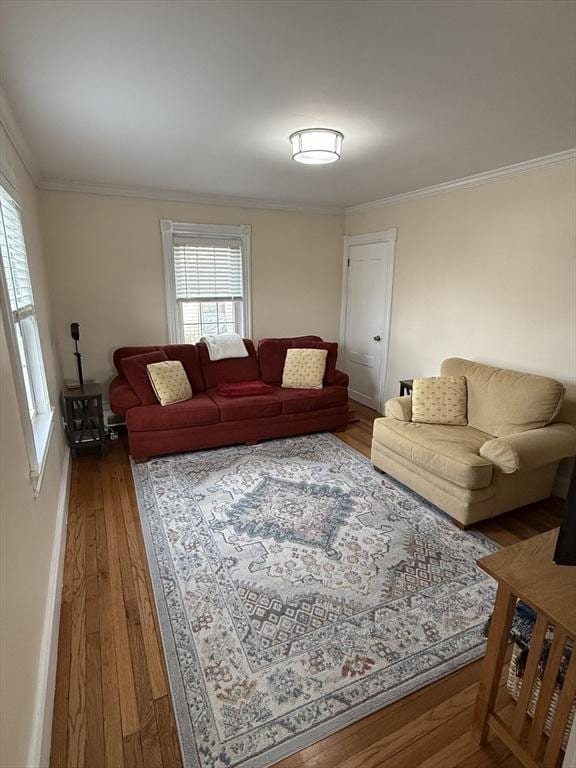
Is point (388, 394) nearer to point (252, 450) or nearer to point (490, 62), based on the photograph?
point (252, 450)

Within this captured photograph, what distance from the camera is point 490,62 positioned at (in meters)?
1.64

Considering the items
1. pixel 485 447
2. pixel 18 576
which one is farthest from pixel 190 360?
pixel 18 576

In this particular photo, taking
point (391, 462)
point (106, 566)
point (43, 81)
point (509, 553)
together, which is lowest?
point (106, 566)

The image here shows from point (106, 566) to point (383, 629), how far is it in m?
1.54

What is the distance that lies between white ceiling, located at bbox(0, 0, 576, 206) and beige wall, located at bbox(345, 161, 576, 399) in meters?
0.41

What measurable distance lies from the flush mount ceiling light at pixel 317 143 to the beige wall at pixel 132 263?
7.23 feet

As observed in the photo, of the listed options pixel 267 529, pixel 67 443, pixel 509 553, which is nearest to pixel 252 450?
pixel 267 529

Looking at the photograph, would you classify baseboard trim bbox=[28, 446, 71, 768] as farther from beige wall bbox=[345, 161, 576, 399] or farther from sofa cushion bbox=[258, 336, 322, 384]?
beige wall bbox=[345, 161, 576, 399]

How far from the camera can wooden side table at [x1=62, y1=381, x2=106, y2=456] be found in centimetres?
343

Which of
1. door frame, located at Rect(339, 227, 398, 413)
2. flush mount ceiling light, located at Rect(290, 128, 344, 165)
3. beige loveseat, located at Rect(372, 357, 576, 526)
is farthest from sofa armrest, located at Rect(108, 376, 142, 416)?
door frame, located at Rect(339, 227, 398, 413)

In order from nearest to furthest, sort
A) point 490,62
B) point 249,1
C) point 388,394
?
point 249,1 < point 490,62 < point 388,394

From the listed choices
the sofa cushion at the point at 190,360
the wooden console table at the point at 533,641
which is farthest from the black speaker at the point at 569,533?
the sofa cushion at the point at 190,360

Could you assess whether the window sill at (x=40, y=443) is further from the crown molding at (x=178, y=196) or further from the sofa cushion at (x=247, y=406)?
the crown molding at (x=178, y=196)

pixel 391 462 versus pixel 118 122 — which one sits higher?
pixel 118 122
